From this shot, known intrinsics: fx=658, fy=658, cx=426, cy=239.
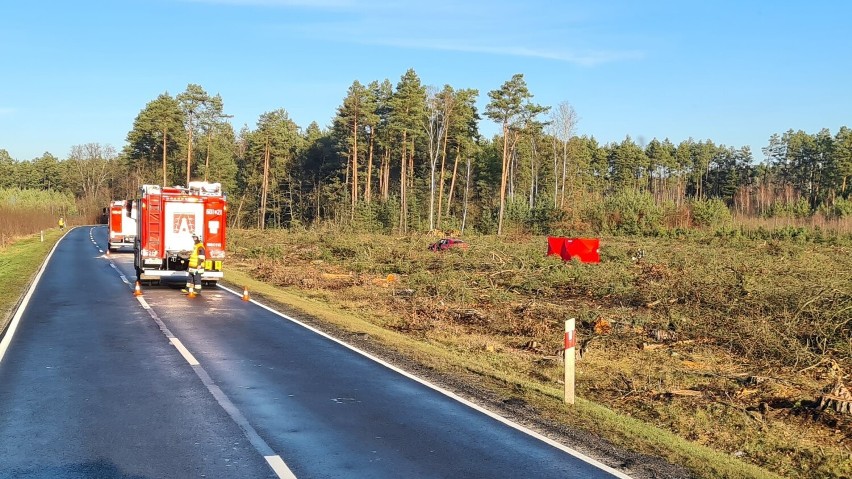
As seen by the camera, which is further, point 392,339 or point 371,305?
point 371,305

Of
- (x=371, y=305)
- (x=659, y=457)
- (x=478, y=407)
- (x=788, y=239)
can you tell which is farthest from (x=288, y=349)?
(x=788, y=239)

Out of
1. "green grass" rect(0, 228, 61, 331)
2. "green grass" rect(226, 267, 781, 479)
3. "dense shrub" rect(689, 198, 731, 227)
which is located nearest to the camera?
"green grass" rect(226, 267, 781, 479)

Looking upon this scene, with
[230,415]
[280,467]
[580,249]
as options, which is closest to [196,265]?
[230,415]

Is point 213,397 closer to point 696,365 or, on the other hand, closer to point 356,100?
point 696,365

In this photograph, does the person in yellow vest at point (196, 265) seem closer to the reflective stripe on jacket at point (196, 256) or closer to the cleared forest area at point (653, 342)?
the reflective stripe on jacket at point (196, 256)

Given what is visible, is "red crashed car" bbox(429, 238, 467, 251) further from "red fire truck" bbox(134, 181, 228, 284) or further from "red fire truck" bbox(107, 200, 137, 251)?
"red fire truck" bbox(134, 181, 228, 284)

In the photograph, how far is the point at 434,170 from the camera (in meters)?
73.1

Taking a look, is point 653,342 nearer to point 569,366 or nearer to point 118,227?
point 569,366

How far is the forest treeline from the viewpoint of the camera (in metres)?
65.5

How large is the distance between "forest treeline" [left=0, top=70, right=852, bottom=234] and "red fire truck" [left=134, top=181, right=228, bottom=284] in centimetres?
2754

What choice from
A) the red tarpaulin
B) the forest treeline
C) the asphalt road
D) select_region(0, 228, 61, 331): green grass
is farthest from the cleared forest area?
the forest treeline

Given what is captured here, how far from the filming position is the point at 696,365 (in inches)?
523

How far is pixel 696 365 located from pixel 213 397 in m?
9.44

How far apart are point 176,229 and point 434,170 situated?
52805mm
